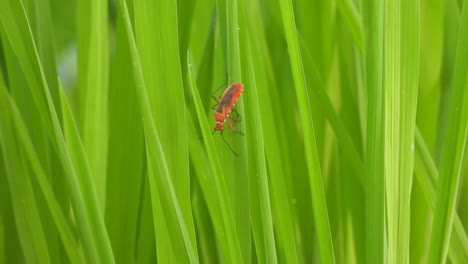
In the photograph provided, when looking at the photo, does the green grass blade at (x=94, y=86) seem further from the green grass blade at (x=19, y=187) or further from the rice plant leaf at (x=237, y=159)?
the rice plant leaf at (x=237, y=159)

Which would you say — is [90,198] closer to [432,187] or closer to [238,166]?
[238,166]

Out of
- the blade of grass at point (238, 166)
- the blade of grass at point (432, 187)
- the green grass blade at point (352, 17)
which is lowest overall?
the blade of grass at point (432, 187)

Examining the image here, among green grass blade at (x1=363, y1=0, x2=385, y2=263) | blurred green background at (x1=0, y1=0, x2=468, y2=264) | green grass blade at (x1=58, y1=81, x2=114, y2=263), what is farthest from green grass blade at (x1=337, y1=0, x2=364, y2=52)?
green grass blade at (x1=58, y1=81, x2=114, y2=263)

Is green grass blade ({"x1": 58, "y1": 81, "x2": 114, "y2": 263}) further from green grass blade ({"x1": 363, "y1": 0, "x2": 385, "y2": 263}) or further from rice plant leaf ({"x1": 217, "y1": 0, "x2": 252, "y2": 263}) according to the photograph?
green grass blade ({"x1": 363, "y1": 0, "x2": 385, "y2": 263})

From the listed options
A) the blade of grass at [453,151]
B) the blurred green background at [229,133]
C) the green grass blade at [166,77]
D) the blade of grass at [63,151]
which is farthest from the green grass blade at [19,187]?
the blade of grass at [453,151]

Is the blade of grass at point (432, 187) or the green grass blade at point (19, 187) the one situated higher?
the green grass blade at point (19, 187)

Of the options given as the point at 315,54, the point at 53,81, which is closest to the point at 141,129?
the point at 53,81

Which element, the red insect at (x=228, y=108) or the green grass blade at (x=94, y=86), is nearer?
the red insect at (x=228, y=108)
